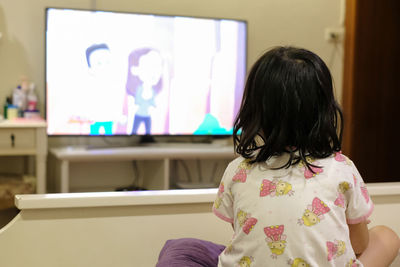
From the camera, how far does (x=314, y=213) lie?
121cm

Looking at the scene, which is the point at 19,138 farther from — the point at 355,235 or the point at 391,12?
the point at 391,12

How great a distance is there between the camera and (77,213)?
5.61 ft

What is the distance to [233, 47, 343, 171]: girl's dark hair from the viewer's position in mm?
1251

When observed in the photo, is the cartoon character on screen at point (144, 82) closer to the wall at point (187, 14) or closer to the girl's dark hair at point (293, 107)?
the wall at point (187, 14)

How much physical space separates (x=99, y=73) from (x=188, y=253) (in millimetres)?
2082

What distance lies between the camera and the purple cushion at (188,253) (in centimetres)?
155

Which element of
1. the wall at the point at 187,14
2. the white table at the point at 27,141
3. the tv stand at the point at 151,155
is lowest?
the tv stand at the point at 151,155

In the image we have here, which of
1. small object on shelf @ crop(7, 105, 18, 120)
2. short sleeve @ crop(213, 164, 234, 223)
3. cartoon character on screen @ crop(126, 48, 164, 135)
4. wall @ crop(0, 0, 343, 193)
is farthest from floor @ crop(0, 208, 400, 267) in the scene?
short sleeve @ crop(213, 164, 234, 223)

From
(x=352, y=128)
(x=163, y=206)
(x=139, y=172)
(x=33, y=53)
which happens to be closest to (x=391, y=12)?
(x=352, y=128)

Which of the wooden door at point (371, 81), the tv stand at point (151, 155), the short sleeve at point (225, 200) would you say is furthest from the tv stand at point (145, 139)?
the short sleeve at point (225, 200)

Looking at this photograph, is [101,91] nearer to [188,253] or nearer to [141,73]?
[141,73]

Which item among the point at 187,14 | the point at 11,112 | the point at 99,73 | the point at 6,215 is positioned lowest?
the point at 6,215

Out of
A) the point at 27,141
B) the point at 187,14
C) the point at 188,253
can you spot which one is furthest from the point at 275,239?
the point at 187,14

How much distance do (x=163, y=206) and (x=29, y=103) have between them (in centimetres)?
196
